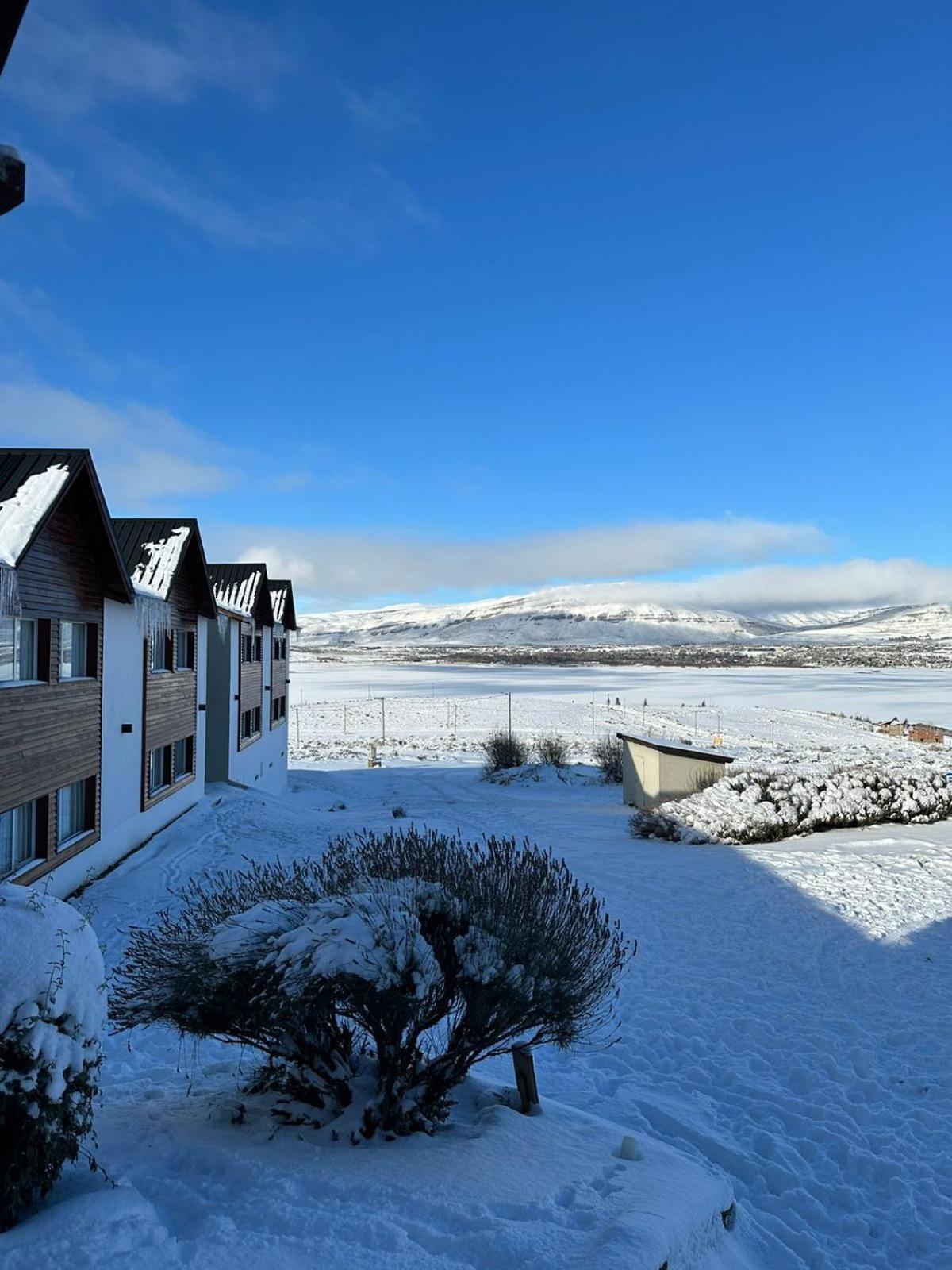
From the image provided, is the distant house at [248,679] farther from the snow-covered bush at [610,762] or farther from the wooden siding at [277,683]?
the snow-covered bush at [610,762]

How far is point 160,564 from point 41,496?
6.54 meters

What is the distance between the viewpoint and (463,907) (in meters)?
5.42

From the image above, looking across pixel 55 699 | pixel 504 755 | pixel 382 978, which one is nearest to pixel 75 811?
pixel 55 699

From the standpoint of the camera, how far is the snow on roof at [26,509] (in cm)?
988

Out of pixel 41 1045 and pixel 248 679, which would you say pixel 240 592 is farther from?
pixel 41 1045

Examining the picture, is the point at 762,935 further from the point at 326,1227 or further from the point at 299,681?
the point at 299,681

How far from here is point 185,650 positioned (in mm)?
19938

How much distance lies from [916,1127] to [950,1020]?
8.64ft

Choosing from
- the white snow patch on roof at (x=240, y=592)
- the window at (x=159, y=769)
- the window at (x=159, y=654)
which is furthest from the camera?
the white snow patch on roof at (x=240, y=592)

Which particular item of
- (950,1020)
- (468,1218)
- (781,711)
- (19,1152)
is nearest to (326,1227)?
(468,1218)

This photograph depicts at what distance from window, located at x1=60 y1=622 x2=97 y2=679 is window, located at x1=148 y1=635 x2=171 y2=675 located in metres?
3.18

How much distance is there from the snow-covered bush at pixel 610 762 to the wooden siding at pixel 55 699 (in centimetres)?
2198

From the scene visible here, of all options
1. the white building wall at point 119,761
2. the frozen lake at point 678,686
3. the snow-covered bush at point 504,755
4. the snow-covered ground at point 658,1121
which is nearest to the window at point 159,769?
the white building wall at point 119,761

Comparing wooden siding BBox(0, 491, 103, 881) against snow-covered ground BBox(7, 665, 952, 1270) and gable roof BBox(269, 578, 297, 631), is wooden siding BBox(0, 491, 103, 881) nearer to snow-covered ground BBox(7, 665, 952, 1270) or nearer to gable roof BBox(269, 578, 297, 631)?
snow-covered ground BBox(7, 665, 952, 1270)
